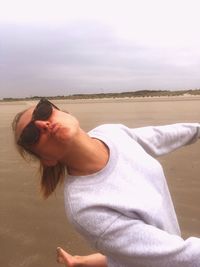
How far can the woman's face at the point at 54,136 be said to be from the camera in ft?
6.98

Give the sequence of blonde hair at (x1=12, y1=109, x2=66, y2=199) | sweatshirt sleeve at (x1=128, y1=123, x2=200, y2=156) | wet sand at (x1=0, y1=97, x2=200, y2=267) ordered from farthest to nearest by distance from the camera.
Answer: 1. wet sand at (x1=0, y1=97, x2=200, y2=267)
2. sweatshirt sleeve at (x1=128, y1=123, x2=200, y2=156)
3. blonde hair at (x1=12, y1=109, x2=66, y2=199)

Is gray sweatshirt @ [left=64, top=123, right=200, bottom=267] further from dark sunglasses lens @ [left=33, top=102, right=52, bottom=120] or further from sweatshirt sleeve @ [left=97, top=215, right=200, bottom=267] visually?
dark sunglasses lens @ [left=33, top=102, right=52, bottom=120]

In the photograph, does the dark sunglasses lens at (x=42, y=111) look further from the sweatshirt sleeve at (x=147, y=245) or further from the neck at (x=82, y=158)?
the sweatshirt sleeve at (x=147, y=245)

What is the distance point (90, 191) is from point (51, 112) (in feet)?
1.38

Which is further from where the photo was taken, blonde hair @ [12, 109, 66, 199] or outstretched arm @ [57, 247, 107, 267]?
outstretched arm @ [57, 247, 107, 267]

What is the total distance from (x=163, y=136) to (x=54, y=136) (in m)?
0.79

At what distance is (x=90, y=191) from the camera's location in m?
2.04

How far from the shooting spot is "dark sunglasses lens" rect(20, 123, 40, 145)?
7.13ft

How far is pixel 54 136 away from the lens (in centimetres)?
214

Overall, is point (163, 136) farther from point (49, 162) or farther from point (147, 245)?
point (147, 245)

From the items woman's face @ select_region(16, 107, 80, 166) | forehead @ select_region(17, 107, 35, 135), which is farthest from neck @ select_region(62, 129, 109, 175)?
forehead @ select_region(17, 107, 35, 135)

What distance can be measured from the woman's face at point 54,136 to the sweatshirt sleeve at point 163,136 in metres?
0.51

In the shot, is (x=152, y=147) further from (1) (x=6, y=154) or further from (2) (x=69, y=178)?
(1) (x=6, y=154)

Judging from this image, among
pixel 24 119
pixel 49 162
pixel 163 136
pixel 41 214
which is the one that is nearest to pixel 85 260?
pixel 163 136
